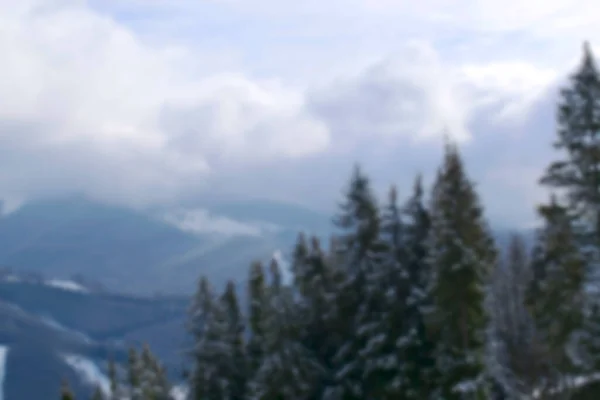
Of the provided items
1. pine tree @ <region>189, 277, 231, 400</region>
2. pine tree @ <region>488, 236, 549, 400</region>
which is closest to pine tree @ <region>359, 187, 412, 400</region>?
pine tree @ <region>488, 236, 549, 400</region>

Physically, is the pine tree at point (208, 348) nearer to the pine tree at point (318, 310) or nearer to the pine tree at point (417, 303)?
the pine tree at point (318, 310)

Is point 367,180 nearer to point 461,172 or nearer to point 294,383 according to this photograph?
point 461,172

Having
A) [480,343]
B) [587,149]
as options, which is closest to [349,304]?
[480,343]

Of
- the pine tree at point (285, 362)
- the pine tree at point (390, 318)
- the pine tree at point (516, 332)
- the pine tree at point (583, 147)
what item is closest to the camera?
the pine tree at point (583, 147)

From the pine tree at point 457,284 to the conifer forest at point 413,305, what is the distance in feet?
0.14

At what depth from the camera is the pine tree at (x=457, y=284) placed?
1225 inches

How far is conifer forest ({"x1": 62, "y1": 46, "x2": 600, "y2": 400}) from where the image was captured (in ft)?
92.1

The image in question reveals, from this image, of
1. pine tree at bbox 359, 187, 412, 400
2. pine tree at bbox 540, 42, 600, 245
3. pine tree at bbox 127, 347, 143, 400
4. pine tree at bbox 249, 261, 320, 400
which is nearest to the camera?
pine tree at bbox 540, 42, 600, 245

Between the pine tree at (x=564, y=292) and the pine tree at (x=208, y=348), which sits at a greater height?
the pine tree at (x=208, y=348)

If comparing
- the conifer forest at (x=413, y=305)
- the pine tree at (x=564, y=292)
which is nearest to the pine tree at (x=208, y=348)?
the conifer forest at (x=413, y=305)

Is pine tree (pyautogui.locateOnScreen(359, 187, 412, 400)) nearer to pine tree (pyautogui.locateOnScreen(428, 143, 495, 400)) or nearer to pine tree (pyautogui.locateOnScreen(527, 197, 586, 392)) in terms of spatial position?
pine tree (pyautogui.locateOnScreen(428, 143, 495, 400))

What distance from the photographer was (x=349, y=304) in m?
37.6

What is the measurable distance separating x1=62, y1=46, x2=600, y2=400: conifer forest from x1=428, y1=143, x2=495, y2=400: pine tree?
0.04 m

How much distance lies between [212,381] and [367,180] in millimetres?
12927
